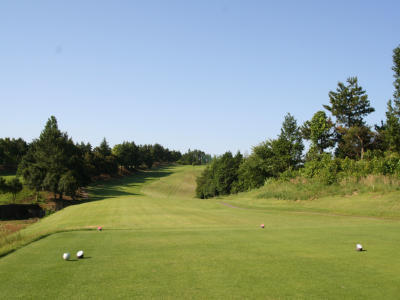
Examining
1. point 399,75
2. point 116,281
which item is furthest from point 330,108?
point 116,281

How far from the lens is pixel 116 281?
A: 6078 millimetres

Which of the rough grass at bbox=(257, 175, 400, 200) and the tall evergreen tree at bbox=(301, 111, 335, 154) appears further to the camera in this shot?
the tall evergreen tree at bbox=(301, 111, 335, 154)

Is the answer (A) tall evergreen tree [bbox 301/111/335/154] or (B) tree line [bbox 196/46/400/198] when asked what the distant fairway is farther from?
(A) tall evergreen tree [bbox 301/111/335/154]

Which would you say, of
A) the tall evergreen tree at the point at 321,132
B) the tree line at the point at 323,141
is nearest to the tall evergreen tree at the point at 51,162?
the tree line at the point at 323,141

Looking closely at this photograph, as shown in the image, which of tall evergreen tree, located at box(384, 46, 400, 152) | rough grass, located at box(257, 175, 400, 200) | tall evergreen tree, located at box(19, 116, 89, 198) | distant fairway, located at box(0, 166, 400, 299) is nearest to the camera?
distant fairway, located at box(0, 166, 400, 299)

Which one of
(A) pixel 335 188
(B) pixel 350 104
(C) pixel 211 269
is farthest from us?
(B) pixel 350 104

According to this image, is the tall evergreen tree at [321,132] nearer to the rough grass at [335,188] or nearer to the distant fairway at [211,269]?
the rough grass at [335,188]

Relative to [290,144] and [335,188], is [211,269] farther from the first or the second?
[290,144]

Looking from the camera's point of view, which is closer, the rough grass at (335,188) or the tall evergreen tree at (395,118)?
the rough grass at (335,188)

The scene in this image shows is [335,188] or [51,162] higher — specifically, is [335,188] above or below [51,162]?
below

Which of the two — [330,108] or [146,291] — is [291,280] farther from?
[330,108]

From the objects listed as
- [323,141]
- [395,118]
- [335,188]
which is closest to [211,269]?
[335,188]

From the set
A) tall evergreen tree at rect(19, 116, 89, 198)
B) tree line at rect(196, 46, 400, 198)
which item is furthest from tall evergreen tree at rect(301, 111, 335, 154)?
tall evergreen tree at rect(19, 116, 89, 198)

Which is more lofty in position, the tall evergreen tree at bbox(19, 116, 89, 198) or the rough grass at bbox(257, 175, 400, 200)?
the tall evergreen tree at bbox(19, 116, 89, 198)
